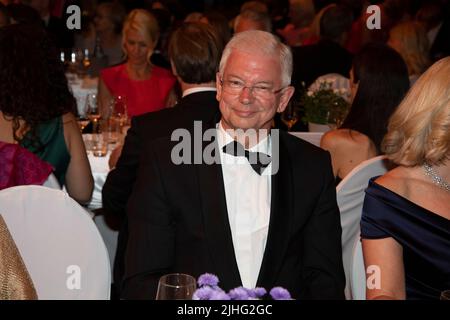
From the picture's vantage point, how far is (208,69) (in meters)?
3.67

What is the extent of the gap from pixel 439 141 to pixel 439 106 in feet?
0.36

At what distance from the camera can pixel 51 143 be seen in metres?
3.63

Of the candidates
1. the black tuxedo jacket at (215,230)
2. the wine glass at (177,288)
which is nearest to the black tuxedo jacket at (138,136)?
the black tuxedo jacket at (215,230)

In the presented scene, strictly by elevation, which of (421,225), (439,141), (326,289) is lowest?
(326,289)

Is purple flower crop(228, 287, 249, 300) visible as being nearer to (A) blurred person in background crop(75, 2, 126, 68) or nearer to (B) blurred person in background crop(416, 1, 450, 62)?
(A) blurred person in background crop(75, 2, 126, 68)

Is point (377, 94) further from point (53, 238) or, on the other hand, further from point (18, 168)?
point (53, 238)

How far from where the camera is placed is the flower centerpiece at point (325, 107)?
491 cm

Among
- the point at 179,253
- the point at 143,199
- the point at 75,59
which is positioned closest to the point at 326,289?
the point at 179,253

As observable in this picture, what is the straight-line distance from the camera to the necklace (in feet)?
8.23

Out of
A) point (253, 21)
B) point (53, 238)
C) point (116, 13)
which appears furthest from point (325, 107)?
point (116, 13)

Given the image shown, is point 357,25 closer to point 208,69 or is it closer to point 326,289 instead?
point 208,69

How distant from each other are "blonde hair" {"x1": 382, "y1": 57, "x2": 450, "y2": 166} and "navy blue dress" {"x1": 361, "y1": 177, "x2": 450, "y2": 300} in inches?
6.2

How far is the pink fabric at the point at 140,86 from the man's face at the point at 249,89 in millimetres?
3270

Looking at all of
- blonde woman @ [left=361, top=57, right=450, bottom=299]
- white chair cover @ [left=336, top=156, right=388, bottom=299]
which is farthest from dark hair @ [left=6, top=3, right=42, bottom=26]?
blonde woman @ [left=361, top=57, right=450, bottom=299]
